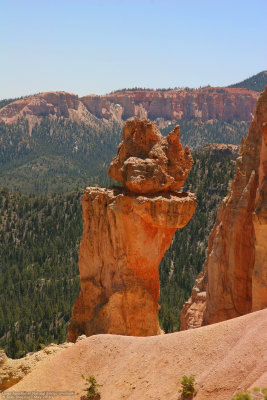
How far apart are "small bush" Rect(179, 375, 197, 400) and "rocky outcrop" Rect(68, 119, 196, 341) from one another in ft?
34.3

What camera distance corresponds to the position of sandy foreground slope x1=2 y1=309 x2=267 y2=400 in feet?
37.9

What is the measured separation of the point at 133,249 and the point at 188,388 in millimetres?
10890

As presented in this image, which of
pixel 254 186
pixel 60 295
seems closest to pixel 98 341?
pixel 254 186

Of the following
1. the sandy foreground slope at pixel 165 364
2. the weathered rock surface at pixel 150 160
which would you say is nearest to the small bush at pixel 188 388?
the sandy foreground slope at pixel 165 364

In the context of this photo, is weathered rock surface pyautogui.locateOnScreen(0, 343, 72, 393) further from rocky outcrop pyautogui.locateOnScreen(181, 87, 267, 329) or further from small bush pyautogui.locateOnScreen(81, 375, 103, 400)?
rocky outcrop pyautogui.locateOnScreen(181, 87, 267, 329)

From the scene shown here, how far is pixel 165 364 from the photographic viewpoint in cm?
1333

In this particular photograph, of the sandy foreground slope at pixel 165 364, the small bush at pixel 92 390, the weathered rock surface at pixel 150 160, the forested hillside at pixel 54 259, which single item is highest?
the weathered rock surface at pixel 150 160

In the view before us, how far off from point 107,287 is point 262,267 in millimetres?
8435

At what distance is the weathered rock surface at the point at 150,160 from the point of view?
22.6 m

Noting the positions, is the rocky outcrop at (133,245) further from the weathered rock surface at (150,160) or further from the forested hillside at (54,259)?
the forested hillside at (54,259)

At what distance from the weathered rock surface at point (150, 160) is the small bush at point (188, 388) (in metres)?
11.6

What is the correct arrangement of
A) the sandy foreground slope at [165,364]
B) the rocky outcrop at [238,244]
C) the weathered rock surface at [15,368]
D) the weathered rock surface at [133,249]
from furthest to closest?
the weathered rock surface at [133,249], the rocky outcrop at [238,244], the weathered rock surface at [15,368], the sandy foreground slope at [165,364]

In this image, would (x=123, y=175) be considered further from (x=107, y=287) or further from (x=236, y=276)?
(x=236, y=276)

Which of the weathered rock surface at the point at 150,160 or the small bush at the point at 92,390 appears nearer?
the small bush at the point at 92,390
